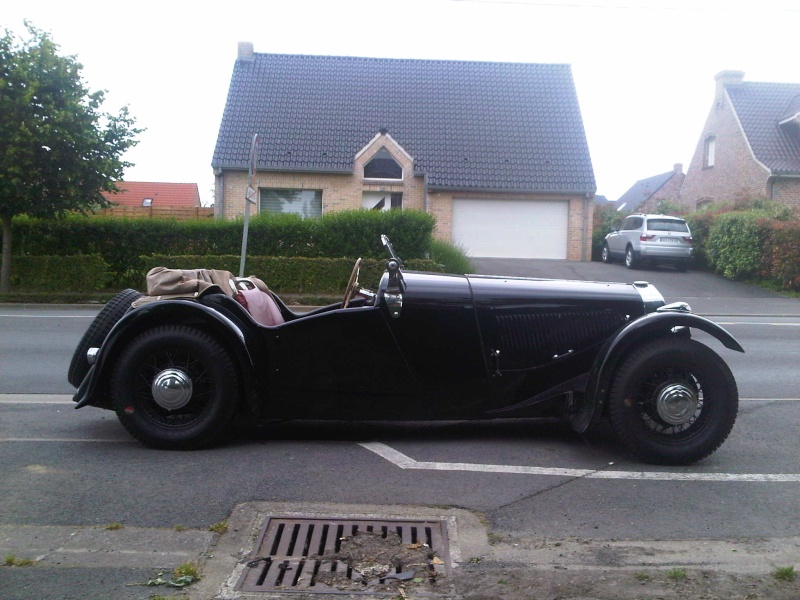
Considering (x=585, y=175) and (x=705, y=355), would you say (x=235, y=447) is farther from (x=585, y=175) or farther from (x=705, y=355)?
(x=585, y=175)

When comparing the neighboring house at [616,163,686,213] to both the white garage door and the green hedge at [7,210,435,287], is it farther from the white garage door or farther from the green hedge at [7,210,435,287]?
the green hedge at [7,210,435,287]

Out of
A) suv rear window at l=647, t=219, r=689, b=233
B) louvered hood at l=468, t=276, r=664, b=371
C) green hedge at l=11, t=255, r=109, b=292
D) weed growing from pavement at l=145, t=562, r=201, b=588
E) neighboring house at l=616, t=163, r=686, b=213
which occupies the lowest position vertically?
weed growing from pavement at l=145, t=562, r=201, b=588

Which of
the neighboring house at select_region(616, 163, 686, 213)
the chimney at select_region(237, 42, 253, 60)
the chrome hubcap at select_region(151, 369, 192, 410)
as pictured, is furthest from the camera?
the neighboring house at select_region(616, 163, 686, 213)

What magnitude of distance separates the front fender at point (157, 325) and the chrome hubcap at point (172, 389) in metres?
0.34

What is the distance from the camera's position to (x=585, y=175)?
2752 cm

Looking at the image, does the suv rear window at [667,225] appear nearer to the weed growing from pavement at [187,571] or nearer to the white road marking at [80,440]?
the white road marking at [80,440]

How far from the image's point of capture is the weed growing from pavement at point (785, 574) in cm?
371

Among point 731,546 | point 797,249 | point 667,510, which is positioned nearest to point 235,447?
point 667,510

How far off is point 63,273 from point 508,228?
47.9ft

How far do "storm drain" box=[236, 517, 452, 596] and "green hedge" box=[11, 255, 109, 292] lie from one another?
52.4 feet

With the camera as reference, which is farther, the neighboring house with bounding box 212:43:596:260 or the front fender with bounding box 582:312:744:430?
the neighboring house with bounding box 212:43:596:260

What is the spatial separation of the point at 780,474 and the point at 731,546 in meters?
1.41

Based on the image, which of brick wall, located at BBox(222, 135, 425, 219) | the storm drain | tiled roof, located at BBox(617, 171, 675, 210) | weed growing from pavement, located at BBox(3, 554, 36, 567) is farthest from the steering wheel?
tiled roof, located at BBox(617, 171, 675, 210)

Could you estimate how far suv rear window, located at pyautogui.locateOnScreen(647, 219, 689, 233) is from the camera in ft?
79.5
